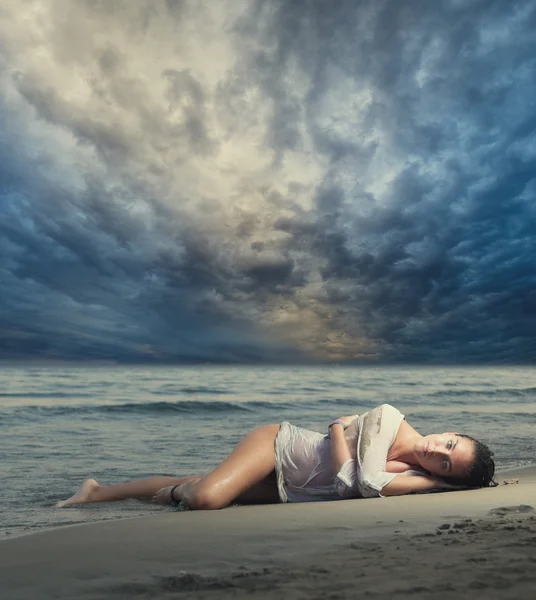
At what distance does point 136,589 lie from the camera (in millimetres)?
2299

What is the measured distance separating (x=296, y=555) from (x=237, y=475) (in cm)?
193

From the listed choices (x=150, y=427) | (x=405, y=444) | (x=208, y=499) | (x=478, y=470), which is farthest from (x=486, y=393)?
(x=208, y=499)

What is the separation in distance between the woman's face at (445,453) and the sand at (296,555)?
44cm

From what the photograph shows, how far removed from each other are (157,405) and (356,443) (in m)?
11.7

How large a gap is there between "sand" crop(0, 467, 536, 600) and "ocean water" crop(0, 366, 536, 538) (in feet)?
4.59

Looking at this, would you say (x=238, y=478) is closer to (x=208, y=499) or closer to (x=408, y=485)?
(x=208, y=499)

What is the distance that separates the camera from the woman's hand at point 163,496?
17.0 ft

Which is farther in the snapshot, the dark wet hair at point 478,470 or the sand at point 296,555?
the dark wet hair at point 478,470

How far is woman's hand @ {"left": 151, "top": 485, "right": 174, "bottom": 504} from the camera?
5185 millimetres

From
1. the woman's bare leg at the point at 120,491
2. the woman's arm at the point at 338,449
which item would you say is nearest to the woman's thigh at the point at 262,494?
the woman's arm at the point at 338,449

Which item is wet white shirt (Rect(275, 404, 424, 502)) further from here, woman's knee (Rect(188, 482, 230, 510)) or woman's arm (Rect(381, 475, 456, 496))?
woman's knee (Rect(188, 482, 230, 510))

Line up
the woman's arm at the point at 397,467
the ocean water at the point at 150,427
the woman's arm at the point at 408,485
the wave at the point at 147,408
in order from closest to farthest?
1. the woman's arm at the point at 408,485
2. the woman's arm at the point at 397,467
3. the ocean water at the point at 150,427
4. the wave at the point at 147,408

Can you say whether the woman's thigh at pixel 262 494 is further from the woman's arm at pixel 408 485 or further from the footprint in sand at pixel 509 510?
the footprint in sand at pixel 509 510

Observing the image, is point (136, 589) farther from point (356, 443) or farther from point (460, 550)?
point (356, 443)
